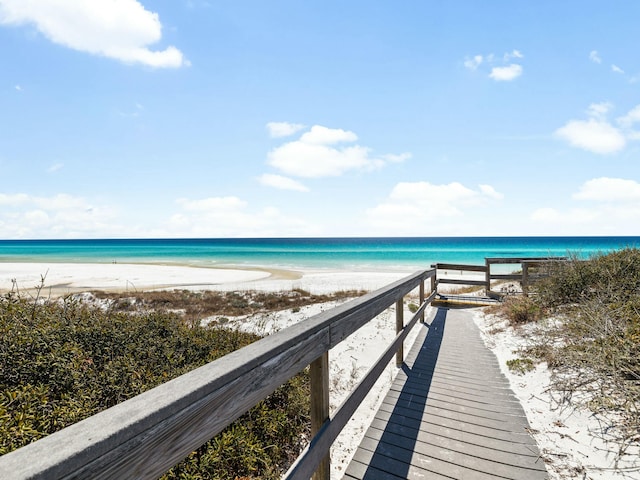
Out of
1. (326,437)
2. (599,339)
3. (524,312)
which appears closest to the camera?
(326,437)

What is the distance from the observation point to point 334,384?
4879 millimetres

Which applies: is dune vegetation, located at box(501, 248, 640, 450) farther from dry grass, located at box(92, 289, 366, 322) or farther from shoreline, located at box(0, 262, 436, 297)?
shoreline, located at box(0, 262, 436, 297)

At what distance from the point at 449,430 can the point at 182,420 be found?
10.5ft

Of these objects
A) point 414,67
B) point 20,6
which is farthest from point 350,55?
point 20,6

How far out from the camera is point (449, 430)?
3275 millimetres

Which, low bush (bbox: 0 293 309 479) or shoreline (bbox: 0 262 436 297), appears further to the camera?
shoreline (bbox: 0 262 436 297)

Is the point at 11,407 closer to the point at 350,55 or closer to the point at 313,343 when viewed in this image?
the point at 313,343

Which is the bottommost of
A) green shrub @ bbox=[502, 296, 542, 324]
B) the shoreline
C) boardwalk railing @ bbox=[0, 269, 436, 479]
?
the shoreline

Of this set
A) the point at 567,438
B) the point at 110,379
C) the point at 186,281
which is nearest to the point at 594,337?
the point at 567,438

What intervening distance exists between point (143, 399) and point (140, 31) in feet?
33.2

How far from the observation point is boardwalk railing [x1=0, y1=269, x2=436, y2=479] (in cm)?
71

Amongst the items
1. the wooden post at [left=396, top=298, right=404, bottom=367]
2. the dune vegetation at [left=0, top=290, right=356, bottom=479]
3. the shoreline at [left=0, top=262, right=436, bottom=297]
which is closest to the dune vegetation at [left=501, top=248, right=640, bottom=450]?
the wooden post at [left=396, top=298, right=404, bottom=367]

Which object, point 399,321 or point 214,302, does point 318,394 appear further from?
point 214,302

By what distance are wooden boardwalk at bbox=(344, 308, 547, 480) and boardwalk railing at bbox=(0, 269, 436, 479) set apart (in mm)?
1063
